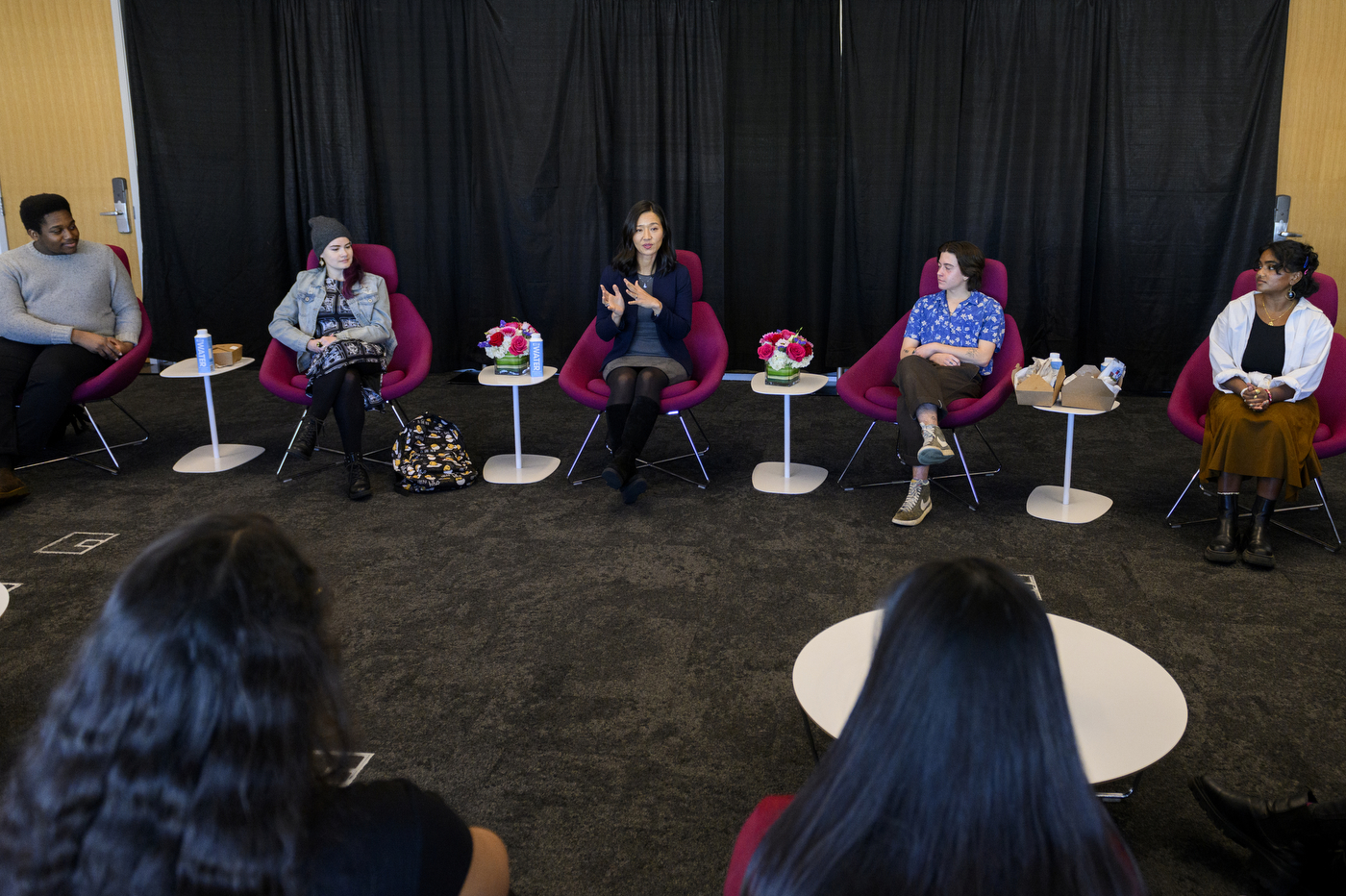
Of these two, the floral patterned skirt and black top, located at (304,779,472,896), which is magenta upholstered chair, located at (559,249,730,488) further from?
black top, located at (304,779,472,896)

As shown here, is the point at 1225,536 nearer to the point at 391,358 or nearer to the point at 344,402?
the point at 344,402

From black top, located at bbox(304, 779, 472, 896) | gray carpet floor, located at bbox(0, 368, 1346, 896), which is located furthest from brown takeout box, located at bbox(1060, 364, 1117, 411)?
black top, located at bbox(304, 779, 472, 896)

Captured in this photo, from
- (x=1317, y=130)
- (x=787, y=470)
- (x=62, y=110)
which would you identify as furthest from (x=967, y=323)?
(x=62, y=110)

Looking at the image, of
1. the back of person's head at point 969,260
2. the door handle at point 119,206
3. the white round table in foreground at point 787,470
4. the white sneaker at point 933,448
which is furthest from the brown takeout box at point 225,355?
the back of person's head at point 969,260

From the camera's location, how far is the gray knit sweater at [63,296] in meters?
4.90

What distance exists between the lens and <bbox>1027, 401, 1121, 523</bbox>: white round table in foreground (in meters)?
4.30

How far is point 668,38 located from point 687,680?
16.5ft

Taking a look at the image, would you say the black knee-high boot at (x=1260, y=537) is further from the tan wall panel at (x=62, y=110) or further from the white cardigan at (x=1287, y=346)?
the tan wall panel at (x=62, y=110)

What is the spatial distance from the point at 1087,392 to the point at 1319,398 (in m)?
0.94

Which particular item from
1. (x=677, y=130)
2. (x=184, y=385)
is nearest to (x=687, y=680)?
(x=677, y=130)

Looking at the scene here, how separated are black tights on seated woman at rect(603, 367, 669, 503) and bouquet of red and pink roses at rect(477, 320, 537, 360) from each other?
461 millimetres

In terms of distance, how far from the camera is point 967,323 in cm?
468

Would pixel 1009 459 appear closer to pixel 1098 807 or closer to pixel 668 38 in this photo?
pixel 668 38

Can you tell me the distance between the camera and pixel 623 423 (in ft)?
15.6
